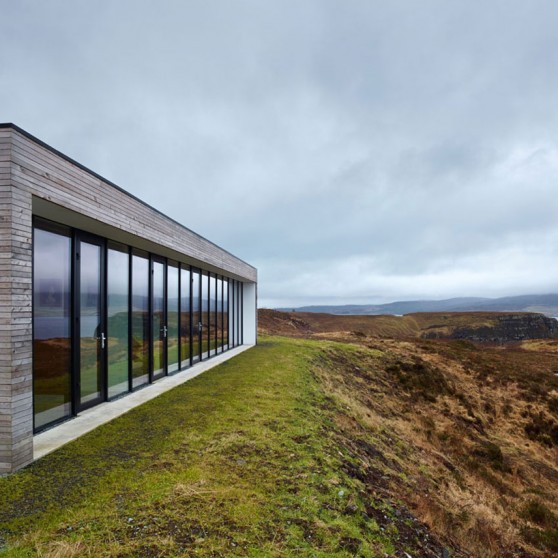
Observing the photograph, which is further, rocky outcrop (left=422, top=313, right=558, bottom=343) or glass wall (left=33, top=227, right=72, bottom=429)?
rocky outcrop (left=422, top=313, right=558, bottom=343)

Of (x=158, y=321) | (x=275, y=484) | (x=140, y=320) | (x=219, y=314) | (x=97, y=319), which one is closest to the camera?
(x=275, y=484)

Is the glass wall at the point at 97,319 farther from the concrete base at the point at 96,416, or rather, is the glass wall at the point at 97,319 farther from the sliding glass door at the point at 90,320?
the concrete base at the point at 96,416

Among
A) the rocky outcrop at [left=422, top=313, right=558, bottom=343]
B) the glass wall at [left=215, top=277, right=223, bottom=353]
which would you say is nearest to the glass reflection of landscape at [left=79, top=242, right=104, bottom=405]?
the glass wall at [left=215, top=277, right=223, bottom=353]

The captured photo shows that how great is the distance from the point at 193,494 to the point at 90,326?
430 centimetres

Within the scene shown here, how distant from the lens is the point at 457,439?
35.5ft

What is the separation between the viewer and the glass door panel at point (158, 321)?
9.47 metres

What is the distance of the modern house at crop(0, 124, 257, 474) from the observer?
4277mm

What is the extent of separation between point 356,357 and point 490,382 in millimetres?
7249

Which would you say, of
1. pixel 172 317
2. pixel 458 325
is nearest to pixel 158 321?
pixel 172 317

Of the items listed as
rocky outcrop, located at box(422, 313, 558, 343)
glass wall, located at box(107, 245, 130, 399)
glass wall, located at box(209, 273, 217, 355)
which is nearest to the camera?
glass wall, located at box(107, 245, 130, 399)

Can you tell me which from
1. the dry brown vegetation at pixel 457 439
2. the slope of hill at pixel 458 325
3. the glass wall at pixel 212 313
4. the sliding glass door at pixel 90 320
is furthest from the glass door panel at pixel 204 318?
the slope of hill at pixel 458 325

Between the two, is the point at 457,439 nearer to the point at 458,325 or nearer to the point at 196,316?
the point at 196,316

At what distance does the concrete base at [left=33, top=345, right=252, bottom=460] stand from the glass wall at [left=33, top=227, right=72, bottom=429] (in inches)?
12.1

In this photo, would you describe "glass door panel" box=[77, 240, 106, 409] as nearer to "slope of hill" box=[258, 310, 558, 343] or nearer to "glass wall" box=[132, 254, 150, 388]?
"glass wall" box=[132, 254, 150, 388]
